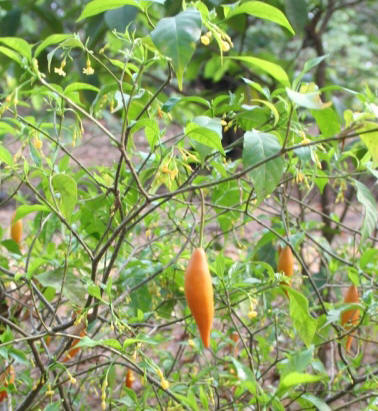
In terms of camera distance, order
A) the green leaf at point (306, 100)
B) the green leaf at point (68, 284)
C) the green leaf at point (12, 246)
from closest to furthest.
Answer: the green leaf at point (306, 100)
the green leaf at point (68, 284)
the green leaf at point (12, 246)

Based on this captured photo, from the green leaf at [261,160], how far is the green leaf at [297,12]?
25.7 inches

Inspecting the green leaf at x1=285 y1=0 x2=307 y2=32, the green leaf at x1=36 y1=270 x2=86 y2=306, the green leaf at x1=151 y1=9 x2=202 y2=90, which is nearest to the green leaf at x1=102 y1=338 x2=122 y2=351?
the green leaf at x1=36 y1=270 x2=86 y2=306

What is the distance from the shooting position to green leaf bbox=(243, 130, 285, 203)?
0.56 meters

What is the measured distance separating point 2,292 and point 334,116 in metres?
0.53

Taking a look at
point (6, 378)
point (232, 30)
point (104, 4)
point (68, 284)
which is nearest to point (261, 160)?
point (104, 4)

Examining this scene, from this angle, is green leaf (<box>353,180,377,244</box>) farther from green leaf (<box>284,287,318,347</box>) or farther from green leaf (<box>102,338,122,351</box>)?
green leaf (<box>102,338,122,351</box>)

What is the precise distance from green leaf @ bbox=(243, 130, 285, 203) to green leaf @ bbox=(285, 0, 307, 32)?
652mm

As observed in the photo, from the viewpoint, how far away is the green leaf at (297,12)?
3.82ft

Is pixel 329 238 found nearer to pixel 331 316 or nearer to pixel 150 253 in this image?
pixel 150 253

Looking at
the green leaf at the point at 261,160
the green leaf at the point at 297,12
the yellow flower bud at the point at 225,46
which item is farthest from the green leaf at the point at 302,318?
the green leaf at the point at 297,12

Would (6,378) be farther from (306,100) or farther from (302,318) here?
(306,100)

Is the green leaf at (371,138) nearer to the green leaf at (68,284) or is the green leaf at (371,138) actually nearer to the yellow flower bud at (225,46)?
the yellow flower bud at (225,46)

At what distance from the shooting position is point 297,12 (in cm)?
118

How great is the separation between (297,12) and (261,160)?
71 centimetres
